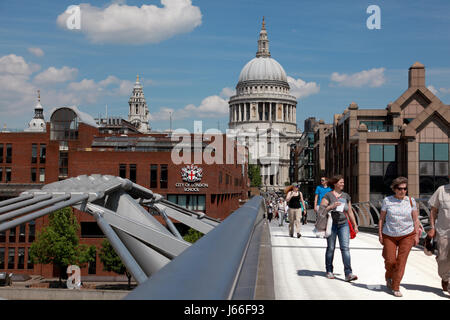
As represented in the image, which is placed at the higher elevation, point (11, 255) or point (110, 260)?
point (110, 260)

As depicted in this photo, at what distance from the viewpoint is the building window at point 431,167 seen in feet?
119

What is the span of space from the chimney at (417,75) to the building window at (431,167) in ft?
18.6

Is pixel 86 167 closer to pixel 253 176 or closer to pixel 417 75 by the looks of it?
pixel 417 75

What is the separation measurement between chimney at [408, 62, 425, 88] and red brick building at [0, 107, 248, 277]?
812 inches

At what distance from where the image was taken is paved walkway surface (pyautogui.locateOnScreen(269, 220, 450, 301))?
6.53 metres

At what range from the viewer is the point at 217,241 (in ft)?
9.87

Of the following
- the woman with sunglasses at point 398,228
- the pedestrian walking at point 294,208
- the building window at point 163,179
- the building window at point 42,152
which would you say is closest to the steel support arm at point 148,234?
the woman with sunglasses at point 398,228

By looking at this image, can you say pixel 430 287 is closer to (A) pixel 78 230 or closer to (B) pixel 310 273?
(B) pixel 310 273

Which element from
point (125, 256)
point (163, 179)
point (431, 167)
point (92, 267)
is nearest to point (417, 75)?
point (431, 167)

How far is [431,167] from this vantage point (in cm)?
3644

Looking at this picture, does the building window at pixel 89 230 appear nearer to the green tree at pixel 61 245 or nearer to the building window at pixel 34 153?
the green tree at pixel 61 245

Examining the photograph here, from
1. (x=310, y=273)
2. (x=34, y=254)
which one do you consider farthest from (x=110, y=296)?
(x=310, y=273)

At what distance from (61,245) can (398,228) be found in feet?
132
